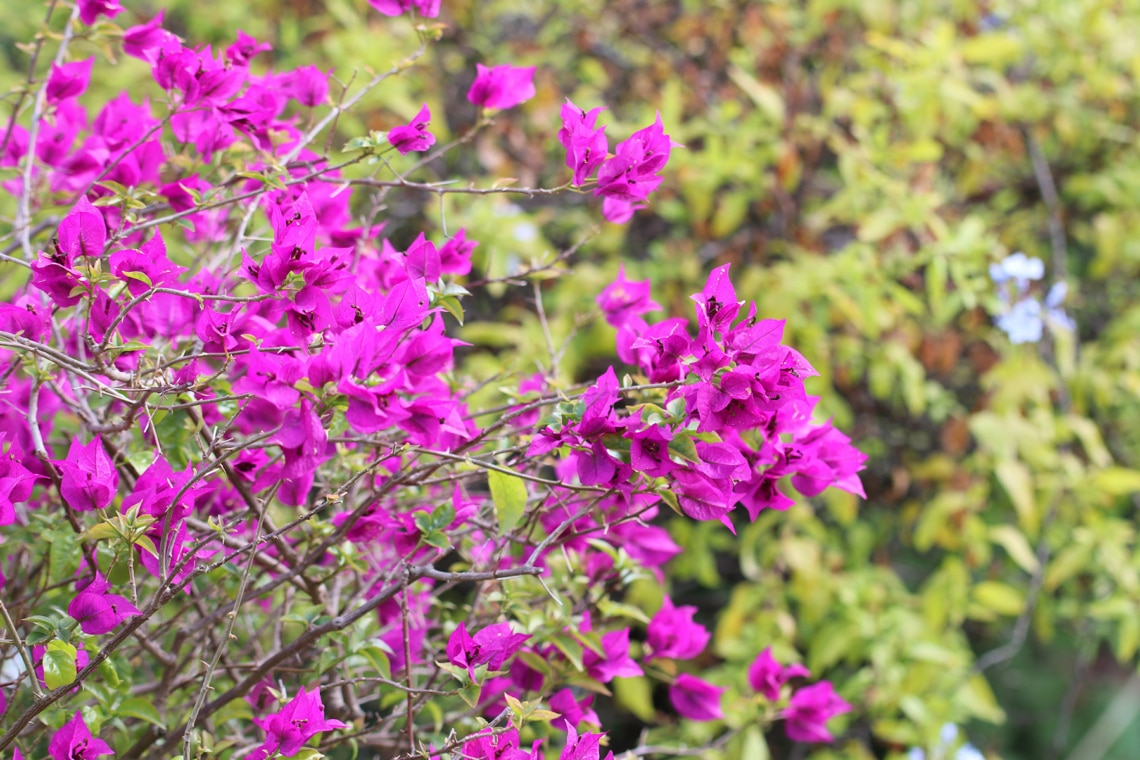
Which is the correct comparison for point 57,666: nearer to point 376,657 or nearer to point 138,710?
point 138,710

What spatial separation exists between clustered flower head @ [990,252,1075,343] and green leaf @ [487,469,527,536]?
135 cm

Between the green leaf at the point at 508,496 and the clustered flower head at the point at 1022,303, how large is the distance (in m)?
1.35

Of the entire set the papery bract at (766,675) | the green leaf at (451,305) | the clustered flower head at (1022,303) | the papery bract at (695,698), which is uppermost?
the green leaf at (451,305)

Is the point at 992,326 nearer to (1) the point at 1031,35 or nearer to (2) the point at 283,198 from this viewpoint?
(1) the point at 1031,35

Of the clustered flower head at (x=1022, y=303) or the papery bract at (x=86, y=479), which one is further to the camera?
the clustered flower head at (x=1022, y=303)

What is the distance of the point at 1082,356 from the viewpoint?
2.15 meters

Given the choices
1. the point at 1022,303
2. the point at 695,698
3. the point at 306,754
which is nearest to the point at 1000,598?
the point at 1022,303

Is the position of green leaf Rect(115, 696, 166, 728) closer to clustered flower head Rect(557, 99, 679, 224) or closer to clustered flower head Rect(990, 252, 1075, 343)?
clustered flower head Rect(557, 99, 679, 224)

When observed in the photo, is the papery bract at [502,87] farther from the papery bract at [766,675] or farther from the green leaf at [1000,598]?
the green leaf at [1000,598]

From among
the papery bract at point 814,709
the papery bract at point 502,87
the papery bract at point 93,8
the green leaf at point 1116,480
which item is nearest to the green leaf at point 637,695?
the papery bract at point 814,709

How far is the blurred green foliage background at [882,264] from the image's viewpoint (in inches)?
75.9

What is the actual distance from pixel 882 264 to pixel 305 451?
5.00ft

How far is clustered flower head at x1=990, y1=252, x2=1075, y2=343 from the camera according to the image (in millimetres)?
1871

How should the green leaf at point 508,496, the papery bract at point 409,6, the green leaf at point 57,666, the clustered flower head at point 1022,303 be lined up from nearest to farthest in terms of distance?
the green leaf at point 57,666
the green leaf at point 508,496
the papery bract at point 409,6
the clustered flower head at point 1022,303
